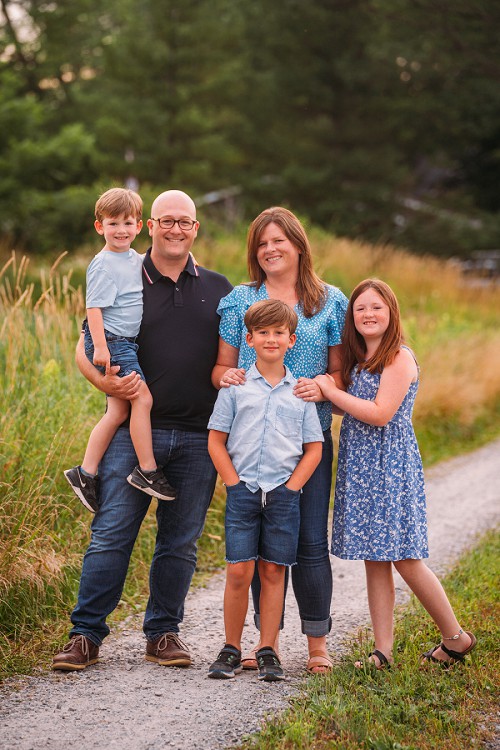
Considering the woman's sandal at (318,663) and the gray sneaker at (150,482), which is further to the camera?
the woman's sandal at (318,663)

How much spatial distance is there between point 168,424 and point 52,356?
2.42m

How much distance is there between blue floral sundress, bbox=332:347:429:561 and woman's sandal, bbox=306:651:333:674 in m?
0.46

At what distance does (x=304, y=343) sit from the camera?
3824 mm

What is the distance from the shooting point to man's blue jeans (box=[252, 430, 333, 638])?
12.5 ft

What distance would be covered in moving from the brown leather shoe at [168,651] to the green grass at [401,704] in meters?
0.60

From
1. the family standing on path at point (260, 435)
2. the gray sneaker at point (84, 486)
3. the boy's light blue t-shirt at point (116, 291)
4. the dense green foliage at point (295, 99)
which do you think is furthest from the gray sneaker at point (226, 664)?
the dense green foliage at point (295, 99)

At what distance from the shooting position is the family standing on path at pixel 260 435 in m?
3.71

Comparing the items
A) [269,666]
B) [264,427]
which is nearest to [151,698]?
[269,666]

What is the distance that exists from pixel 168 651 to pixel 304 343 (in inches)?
57.9

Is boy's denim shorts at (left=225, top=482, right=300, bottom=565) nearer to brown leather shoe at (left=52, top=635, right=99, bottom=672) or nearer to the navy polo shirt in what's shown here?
the navy polo shirt

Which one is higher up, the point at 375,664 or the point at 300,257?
the point at 300,257

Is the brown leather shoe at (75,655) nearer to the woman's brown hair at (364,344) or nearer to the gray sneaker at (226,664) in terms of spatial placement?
the gray sneaker at (226,664)

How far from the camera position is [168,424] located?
3.89 meters

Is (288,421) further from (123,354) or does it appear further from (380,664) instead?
(380,664)
